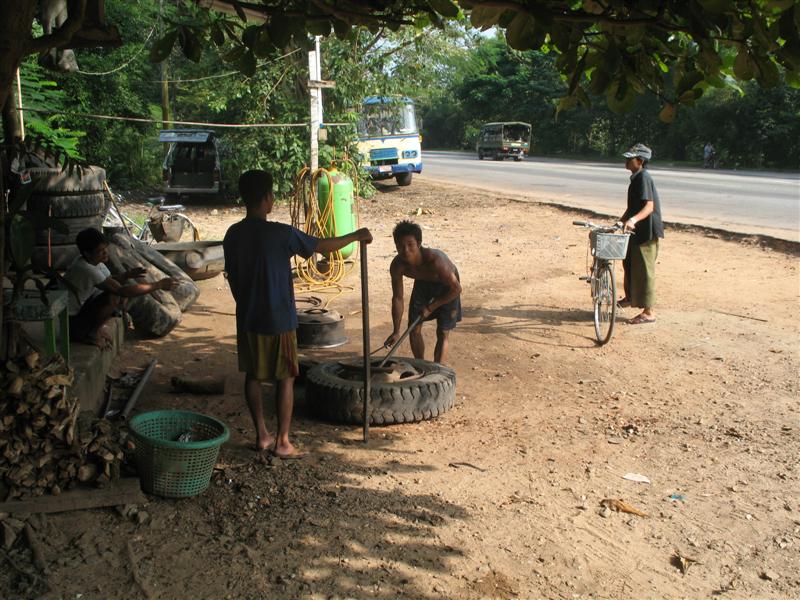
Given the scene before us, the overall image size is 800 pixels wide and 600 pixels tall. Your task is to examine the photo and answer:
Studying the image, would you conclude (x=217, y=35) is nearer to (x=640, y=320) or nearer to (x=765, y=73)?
(x=765, y=73)

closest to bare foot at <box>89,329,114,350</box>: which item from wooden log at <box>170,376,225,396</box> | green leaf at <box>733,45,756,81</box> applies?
wooden log at <box>170,376,225,396</box>

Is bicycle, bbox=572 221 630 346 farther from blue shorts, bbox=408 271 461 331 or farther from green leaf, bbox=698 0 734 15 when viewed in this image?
green leaf, bbox=698 0 734 15

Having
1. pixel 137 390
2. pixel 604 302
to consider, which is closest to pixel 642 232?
pixel 604 302

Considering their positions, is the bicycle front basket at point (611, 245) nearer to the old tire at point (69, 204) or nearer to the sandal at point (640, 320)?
the sandal at point (640, 320)

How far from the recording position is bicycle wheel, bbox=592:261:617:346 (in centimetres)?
766

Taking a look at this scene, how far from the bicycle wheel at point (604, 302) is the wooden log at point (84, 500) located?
484 cm

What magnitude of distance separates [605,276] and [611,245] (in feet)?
1.08

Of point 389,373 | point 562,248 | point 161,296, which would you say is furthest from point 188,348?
point 562,248

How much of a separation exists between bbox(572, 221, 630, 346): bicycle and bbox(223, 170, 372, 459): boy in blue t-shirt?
361cm

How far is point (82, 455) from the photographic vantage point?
13.1 feet

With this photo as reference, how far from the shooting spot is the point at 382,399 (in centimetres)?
543

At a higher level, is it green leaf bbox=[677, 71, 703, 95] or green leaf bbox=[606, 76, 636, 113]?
green leaf bbox=[677, 71, 703, 95]

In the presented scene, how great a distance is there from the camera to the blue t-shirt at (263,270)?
15.2 ft

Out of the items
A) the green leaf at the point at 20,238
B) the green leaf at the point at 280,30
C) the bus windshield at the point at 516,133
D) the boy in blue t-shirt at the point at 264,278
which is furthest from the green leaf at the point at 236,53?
the bus windshield at the point at 516,133
